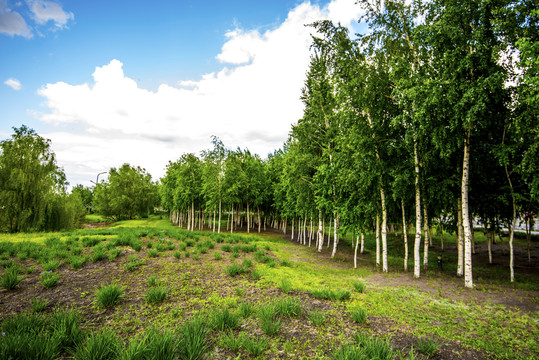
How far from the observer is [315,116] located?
65.4 feet

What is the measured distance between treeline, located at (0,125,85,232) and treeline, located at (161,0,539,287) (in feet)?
85.7

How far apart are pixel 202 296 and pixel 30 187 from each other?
25.8 m

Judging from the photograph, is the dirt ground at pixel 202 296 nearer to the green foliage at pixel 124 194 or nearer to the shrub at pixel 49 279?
the shrub at pixel 49 279

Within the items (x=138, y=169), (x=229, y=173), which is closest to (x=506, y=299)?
(x=229, y=173)

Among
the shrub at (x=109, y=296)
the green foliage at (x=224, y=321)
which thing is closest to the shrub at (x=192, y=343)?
the green foliage at (x=224, y=321)

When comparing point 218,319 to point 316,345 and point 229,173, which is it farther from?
point 229,173

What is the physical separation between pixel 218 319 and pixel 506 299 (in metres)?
11.3

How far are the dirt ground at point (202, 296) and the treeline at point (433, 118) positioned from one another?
233 centimetres

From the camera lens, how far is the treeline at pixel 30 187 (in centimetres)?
2108

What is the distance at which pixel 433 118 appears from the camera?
1018cm

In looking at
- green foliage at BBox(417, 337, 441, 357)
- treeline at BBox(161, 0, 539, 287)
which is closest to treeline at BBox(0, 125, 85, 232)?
treeline at BBox(161, 0, 539, 287)

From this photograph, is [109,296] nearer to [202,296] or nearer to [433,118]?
[202,296]

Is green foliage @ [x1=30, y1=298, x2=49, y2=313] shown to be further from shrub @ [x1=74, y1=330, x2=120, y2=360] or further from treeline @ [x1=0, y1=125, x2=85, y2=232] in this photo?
treeline @ [x1=0, y1=125, x2=85, y2=232]

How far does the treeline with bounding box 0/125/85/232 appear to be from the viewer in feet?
69.2
